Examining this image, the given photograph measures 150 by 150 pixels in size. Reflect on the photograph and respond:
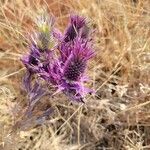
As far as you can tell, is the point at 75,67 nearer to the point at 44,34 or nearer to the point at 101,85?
the point at 44,34

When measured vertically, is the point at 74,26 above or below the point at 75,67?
above

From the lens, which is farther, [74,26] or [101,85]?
[101,85]

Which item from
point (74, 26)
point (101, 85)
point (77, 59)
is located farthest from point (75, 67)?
point (101, 85)

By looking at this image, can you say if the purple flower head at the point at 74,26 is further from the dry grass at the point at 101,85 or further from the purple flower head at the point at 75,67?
the dry grass at the point at 101,85

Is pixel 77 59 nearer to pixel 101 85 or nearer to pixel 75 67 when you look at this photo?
pixel 75 67

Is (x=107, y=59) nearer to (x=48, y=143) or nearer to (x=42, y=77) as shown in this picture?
(x=48, y=143)

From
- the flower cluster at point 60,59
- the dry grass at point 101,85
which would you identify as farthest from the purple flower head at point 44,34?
the dry grass at point 101,85
